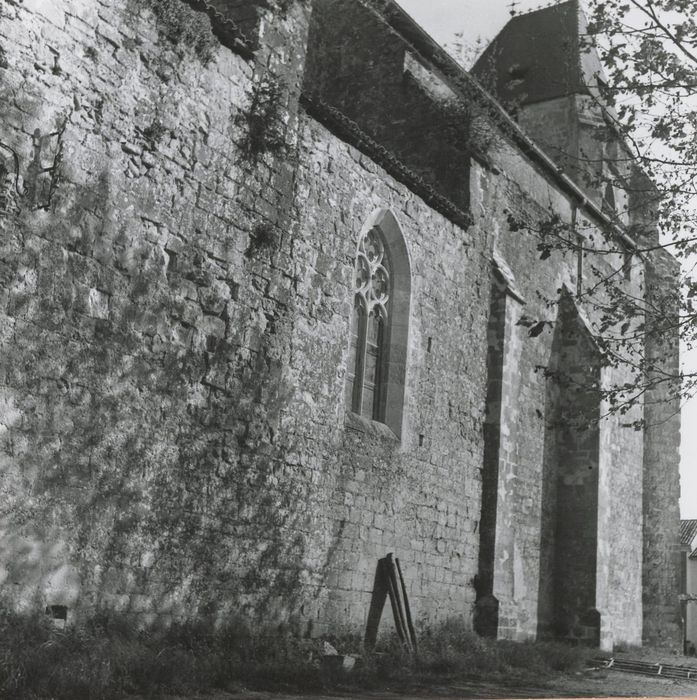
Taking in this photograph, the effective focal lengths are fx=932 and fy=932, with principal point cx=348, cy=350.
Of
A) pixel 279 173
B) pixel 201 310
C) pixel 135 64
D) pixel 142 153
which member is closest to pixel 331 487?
pixel 201 310

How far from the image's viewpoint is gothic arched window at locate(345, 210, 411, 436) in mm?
10695

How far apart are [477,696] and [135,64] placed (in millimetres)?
5931

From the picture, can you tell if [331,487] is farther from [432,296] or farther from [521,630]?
[521,630]

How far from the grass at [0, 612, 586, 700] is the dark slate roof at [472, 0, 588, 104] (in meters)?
15.5

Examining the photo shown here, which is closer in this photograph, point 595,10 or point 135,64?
point 135,64

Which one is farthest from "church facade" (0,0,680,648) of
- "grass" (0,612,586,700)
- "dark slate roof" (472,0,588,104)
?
"dark slate roof" (472,0,588,104)

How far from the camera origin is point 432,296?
38.4 ft

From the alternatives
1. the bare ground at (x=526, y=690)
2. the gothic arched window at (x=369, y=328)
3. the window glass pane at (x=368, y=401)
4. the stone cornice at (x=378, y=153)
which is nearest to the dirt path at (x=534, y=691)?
the bare ground at (x=526, y=690)

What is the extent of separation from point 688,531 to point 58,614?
47.7 m

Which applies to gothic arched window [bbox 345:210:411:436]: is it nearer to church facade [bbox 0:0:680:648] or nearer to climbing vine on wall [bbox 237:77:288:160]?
church facade [bbox 0:0:680:648]

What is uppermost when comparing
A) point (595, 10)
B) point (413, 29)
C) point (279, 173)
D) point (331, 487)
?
point (413, 29)

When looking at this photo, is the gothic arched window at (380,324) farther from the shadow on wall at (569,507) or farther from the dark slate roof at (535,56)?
the dark slate roof at (535,56)

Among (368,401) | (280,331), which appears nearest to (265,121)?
(280,331)

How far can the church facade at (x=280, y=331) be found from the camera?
6695mm
